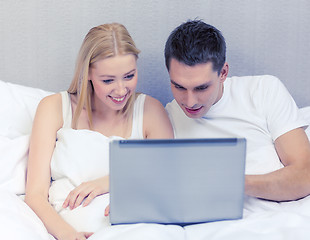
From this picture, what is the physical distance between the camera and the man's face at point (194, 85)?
4.39 feet

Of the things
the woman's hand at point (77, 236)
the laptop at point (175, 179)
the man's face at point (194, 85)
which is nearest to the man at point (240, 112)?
the man's face at point (194, 85)

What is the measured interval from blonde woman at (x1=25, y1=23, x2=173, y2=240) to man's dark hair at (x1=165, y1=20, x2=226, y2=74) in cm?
15

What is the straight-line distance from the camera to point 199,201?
1.01 metres

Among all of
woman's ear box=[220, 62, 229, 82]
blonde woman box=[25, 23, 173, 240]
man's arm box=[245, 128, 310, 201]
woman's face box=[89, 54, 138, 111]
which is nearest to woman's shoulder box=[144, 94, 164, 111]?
blonde woman box=[25, 23, 173, 240]

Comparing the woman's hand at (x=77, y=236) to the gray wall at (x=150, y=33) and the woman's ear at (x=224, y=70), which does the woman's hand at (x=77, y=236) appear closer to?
the woman's ear at (x=224, y=70)

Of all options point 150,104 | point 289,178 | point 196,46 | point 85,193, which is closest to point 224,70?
point 196,46

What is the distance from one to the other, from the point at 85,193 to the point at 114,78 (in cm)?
38

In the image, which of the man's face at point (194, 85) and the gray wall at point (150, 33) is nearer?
the man's face at point (194, 85)

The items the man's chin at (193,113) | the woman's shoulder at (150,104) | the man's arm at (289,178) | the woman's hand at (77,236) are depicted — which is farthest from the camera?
the woman's shoulder at (150,104)

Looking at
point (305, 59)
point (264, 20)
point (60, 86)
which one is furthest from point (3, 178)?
point (305, 59)

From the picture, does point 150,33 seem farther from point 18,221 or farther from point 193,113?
point 18,221

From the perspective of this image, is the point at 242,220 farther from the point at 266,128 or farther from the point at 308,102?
the point at 308,102

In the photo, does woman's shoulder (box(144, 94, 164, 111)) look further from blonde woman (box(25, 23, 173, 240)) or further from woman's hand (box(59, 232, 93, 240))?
woman's hand (box(59, 232, 93, 240))

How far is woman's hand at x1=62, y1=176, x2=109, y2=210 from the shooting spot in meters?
1.26
